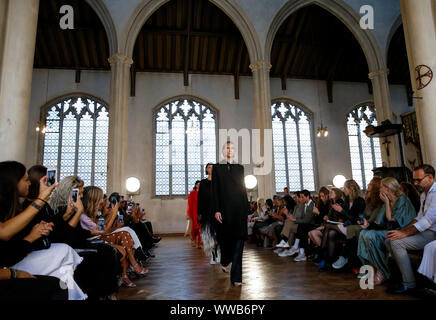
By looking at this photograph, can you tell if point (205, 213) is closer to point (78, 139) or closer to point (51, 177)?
point (51, 177)

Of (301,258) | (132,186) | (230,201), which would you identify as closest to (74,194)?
(230,201)

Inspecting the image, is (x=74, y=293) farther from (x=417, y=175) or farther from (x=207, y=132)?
(x=207, y=132)

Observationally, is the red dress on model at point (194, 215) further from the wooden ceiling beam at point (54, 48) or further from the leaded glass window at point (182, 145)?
the wooden ceiling beam at point (54, 48)

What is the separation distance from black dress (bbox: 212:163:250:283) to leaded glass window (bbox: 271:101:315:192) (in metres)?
9.55

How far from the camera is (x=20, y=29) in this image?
3.23 metres

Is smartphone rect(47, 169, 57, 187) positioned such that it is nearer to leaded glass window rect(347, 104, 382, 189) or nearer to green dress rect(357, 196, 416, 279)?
green dress rect(357, 196, 416, 279)

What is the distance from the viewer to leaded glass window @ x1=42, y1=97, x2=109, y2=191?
11.3 m

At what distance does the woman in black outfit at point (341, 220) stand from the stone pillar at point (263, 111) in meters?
4.59

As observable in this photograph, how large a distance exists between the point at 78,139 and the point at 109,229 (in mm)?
9524

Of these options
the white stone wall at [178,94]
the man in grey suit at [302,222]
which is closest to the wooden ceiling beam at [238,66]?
the white stone wall at [178,94]

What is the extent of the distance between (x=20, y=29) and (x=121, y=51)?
5752mm

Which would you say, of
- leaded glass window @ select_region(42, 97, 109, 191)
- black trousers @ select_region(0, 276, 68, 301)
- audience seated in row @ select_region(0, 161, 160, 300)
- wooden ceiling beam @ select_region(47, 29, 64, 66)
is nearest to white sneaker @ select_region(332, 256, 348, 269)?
audience seated in row @ select_region(0, 161, 160, 300)

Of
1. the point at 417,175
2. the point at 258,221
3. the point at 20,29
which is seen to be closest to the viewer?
the point at 417,175
